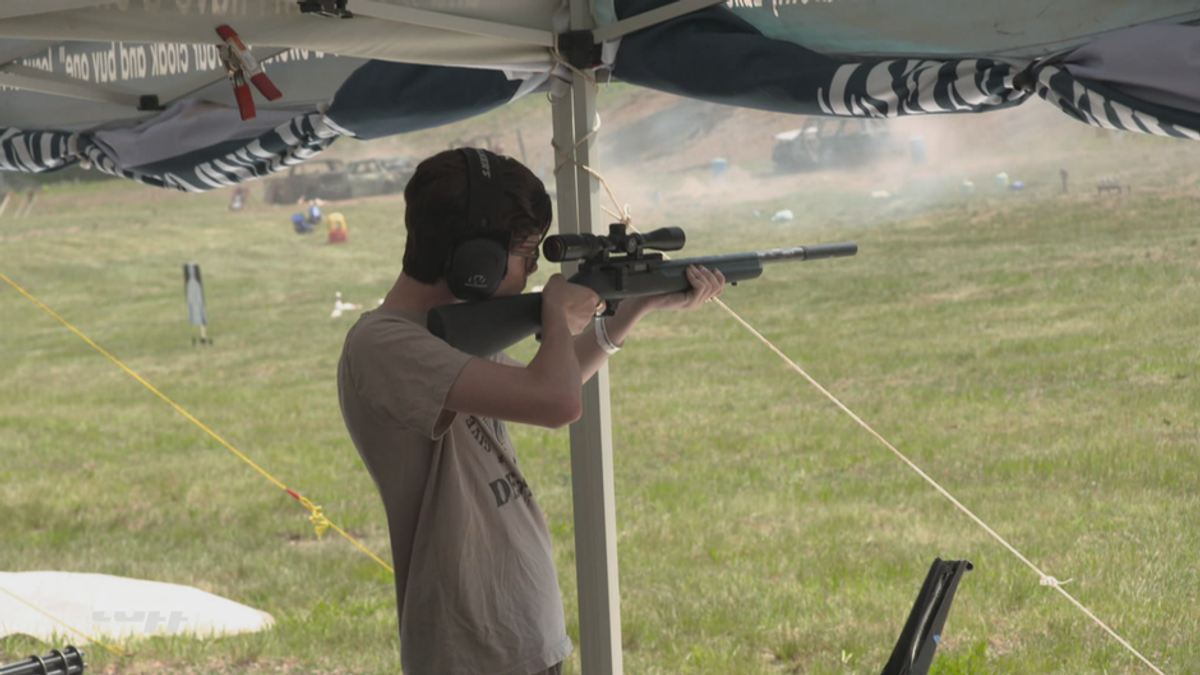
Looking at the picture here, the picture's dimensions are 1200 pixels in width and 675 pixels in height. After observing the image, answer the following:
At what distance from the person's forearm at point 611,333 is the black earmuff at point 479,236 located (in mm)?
481

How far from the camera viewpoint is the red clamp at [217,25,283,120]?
7.06 feet

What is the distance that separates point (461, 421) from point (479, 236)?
0.28 m

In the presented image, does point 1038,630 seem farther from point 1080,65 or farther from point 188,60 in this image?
point 188,60

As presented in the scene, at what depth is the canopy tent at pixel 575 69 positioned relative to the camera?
6.59 ft

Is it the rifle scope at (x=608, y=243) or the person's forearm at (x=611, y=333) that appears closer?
the rifle scope at (x=608, y=243)

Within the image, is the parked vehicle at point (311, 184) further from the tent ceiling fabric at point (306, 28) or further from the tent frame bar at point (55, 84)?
the tent ceiling fabric at point (306, 28)

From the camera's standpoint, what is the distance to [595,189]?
2840 millimetres

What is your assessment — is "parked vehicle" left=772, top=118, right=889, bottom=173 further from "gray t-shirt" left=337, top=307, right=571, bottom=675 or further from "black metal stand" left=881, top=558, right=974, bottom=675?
"gray t-shirt" left=337, top=307, right=571, bottom=675

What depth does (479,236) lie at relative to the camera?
5.31 ft

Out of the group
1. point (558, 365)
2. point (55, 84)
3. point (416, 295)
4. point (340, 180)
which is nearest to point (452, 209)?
point (416, 295)

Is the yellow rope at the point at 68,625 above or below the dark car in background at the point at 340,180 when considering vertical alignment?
below

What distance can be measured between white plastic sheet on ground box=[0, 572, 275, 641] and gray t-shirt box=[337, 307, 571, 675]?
11.9 feet

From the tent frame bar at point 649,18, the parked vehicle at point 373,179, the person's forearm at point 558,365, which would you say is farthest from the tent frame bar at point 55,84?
the parked vehicle at point 373,179

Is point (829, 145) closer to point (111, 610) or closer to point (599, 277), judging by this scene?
point (111, 610)
